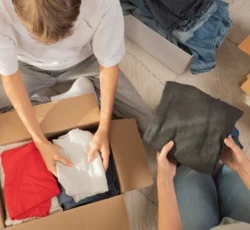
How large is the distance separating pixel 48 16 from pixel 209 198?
0.61 metres

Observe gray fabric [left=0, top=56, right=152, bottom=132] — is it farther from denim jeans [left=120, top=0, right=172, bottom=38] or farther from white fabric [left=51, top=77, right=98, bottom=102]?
denim jeans [left=120, top=0, right=172, bottom=38]

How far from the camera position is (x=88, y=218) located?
0.82 meters

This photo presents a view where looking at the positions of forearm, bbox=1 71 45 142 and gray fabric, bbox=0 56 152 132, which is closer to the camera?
forearm, bbox=1 71 45 142

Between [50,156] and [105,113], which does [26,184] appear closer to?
[50,156]

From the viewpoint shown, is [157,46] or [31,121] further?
[157,46]

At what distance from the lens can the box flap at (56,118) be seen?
86 cm

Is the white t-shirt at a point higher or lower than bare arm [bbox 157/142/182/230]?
higher

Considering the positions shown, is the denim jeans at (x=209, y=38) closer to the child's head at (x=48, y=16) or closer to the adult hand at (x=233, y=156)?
the adult hand at (x=233, y=156)

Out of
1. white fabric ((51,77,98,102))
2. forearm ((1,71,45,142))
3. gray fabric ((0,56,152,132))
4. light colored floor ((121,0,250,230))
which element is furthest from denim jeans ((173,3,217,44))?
forearm ((1,71,45,142))

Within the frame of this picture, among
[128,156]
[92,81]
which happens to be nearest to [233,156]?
[128,156]

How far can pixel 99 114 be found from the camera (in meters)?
0.89

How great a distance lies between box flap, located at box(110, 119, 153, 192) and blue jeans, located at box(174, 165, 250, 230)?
107 mm

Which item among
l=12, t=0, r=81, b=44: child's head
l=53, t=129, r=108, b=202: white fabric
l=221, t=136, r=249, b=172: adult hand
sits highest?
l=12, t=0, r=81, b=44: child's head

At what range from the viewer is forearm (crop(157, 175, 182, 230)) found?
0.81 metres
